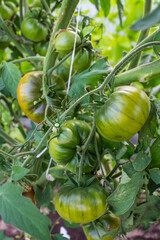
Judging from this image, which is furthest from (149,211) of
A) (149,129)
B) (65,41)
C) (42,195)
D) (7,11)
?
(7,11)

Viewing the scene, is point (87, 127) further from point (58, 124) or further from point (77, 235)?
point (77, 235)

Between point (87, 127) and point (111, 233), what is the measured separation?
0.29m

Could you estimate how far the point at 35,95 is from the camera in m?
0.61

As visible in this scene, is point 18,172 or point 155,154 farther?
point 155,154

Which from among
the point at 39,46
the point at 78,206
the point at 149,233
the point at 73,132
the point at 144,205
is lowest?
the point at 149,233

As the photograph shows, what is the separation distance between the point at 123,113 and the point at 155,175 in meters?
0.20

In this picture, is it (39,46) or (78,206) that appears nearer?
(78,206)

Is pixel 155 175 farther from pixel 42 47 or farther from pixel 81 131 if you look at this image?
pixel 42 47

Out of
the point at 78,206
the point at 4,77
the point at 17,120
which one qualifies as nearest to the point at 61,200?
the point at 78,206

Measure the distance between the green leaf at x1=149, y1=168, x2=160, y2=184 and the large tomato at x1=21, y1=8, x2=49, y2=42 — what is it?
0.66 meters

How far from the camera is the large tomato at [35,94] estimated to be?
61 centimetres

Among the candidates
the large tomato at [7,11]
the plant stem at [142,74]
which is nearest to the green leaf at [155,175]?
the plant stem at [142,74]

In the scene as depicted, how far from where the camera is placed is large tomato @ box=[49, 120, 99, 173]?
538mm

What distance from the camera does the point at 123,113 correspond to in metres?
0.46
